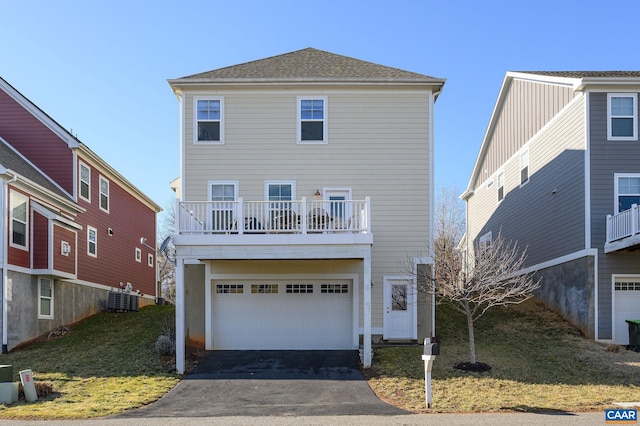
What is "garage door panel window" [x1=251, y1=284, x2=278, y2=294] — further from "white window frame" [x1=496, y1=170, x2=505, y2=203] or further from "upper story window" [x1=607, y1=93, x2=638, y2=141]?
"white window frame" [x1=496, y1=170, x2=505, y2=203]

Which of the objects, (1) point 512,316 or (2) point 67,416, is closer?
(2) point 67,416

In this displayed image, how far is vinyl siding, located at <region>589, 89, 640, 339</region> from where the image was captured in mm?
17031

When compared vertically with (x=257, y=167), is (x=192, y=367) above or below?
below

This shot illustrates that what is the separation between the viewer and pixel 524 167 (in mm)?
22453

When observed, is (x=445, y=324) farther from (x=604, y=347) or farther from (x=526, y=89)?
(x=526, y=89)

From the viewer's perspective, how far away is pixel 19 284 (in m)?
17.3

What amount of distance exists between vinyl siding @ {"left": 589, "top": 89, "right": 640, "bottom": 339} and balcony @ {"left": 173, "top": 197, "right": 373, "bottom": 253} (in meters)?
7.19

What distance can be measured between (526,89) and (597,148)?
5.45 m

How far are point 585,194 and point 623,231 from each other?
5.51 feet

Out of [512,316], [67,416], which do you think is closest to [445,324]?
[512,316]

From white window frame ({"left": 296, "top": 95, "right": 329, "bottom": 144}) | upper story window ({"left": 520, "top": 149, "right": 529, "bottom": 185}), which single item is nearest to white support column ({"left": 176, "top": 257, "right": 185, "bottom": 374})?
white window frame ({"left": 296, "top": 95, "right": 329, "bottom": 144})

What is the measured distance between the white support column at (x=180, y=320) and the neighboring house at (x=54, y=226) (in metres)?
5.53

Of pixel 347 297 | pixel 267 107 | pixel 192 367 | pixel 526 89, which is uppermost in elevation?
pixel 526 89

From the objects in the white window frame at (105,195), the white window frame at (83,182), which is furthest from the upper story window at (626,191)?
the white window frame at (105,195)
